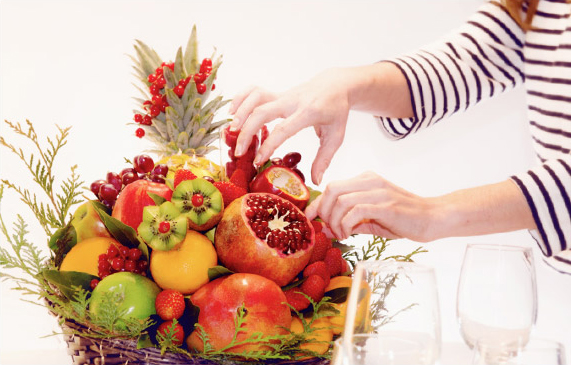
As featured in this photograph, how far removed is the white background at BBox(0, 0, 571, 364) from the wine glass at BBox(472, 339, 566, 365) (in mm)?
2138

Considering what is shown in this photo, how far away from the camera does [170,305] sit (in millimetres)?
839

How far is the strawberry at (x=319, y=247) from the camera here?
0.97 meters

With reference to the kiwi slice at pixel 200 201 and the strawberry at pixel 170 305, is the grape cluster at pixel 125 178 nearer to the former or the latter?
the kiwi slice at pixel 200 201

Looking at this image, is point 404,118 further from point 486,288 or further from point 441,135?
point 441,135

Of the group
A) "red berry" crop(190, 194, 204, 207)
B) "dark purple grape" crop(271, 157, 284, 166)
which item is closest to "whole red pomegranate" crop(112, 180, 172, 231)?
"red berry" crop(190, 194, 204, 207)

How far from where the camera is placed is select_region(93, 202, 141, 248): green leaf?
3.05ft

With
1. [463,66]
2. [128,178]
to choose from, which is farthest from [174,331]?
[463,66]

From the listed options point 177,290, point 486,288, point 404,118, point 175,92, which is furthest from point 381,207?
point 175,92

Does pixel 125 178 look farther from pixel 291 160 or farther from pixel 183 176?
pixel 291 160

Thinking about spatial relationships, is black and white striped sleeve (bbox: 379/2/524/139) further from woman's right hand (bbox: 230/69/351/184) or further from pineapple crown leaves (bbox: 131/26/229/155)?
pineapple crown leaves (bbox: 131/26/229/155)

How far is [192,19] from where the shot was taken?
2807 millimetres

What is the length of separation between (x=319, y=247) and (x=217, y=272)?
18 cm

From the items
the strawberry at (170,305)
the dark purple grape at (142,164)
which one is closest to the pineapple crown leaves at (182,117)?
the dark purple grape at (142,164)

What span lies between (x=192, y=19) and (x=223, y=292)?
7.18ft
